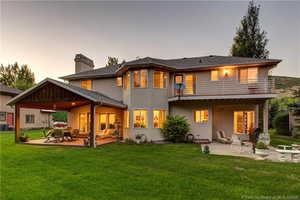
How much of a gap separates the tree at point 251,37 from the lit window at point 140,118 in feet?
67.7

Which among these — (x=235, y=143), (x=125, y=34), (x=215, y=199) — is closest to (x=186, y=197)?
(x=215, y=199)

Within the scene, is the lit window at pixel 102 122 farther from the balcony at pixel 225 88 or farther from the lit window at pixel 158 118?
the balcony at pixel 225 88

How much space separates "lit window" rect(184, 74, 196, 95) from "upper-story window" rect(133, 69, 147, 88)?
3.69 metres

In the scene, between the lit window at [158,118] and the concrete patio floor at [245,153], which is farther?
the lit window at [158,118]

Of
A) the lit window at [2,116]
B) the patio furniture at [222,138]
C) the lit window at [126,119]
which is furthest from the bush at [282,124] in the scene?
the lit window at [2,116]

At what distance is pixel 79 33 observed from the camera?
64.1 ft

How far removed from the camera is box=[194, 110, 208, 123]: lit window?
43.7ft

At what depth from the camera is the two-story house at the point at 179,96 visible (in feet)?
37.9

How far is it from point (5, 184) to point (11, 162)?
9.16 ft

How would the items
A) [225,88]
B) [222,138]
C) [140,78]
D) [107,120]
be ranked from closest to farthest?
[140,78], [225,88], [222,138], [107,120]

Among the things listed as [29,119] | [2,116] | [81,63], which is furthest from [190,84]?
[29,119]

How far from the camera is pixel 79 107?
15.6 meters

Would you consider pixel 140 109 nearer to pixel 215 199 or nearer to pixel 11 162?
pixel 11 162

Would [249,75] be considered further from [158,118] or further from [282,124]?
[282,124]
